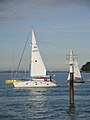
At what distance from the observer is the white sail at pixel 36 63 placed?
4053 inches

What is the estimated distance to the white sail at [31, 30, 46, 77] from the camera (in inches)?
4053

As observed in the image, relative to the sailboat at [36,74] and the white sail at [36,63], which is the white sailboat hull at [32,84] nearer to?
the sailboat at [36,74]

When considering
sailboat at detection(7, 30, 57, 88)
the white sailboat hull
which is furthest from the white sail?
the white sailboat hull

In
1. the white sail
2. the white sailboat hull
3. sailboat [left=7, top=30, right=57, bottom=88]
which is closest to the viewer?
the white sailboat hull

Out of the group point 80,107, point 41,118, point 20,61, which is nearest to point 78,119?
point 41,118

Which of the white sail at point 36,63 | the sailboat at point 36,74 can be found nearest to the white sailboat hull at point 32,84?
the sailboat at point 36,74

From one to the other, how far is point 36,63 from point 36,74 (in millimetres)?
2987

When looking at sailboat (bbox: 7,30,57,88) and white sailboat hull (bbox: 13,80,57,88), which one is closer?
white sailboat hull (bbox: 13,80,57,88)

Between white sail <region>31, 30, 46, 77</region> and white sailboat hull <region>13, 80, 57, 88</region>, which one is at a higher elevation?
white sail <region>31, 30, 46, 77</region>

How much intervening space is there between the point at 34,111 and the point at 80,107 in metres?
6.77

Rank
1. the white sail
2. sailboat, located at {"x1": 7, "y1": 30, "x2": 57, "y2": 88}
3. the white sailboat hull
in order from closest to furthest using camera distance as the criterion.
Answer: the white sailboat hull < sailboat, located at {"x1": 7, "y1": 30, "x2": 57, "y2": 88} < the white sail

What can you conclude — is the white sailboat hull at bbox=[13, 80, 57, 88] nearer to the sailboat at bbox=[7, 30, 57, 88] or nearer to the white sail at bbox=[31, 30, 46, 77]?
the sailboat at bbox=[7, 30, 57, 88]

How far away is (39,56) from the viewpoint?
105 metres

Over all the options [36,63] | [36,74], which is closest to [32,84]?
[36,74]
